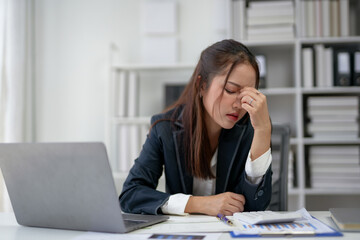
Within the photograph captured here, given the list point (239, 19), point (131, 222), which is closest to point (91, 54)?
point (239, 19)

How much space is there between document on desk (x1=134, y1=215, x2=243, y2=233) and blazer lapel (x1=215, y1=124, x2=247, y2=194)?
32 centimetres

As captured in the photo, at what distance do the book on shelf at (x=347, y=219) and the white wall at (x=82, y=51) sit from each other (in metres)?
1.97

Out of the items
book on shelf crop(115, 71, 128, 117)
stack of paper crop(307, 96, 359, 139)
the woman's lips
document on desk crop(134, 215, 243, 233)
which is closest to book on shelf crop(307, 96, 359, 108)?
stack of paper crop(307, 96, 359, 139)

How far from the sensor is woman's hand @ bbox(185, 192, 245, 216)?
1.07m

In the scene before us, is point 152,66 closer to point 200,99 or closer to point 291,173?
point 291,173

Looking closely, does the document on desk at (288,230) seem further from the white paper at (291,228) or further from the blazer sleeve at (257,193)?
the blazer sleeve at (257,193)

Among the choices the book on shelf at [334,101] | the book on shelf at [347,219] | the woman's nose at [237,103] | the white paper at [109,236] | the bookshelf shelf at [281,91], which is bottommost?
the white paper at [109,236]

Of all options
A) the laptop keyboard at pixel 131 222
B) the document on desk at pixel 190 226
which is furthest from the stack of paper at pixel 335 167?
the laptop keyboard at pixel 131 222

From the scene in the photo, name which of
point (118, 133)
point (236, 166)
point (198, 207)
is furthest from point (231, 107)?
point (118, 133)

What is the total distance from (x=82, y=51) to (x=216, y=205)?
2.10 m

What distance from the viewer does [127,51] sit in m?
2.82

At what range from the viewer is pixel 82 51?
9.41 feet

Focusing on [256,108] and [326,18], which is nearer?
[256,108]

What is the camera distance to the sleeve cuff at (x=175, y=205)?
42.8 inches
